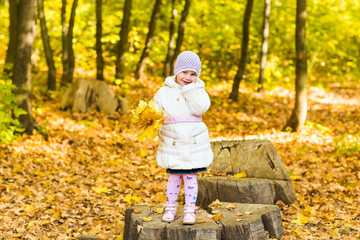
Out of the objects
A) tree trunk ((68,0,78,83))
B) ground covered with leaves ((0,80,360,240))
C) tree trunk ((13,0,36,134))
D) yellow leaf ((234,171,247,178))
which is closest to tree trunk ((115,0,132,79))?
tree trunk ((68,0,78,83))

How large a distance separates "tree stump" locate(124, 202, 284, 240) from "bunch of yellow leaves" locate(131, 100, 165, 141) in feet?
3.06

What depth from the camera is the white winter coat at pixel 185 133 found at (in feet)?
13.2

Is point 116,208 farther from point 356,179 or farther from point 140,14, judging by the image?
point 140,14

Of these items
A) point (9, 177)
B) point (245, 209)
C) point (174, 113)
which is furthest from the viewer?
point (9, 177)

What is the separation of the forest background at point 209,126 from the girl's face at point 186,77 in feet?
7.23

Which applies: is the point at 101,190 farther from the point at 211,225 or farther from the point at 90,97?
the point at 90,97

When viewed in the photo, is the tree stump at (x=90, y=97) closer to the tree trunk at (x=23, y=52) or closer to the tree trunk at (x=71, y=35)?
the tree trunk at (x=71, y=35)

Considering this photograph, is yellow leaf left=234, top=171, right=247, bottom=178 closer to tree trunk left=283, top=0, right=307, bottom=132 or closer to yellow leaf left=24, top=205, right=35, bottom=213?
yellow leaf left=24, top=205, right=35, bottom=213

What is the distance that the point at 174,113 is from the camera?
4105mm

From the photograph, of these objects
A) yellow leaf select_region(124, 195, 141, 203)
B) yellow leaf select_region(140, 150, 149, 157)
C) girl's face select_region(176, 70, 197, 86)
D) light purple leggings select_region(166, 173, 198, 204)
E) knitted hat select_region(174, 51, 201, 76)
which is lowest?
yellow leaf select_region(124, 195, 141, 203)

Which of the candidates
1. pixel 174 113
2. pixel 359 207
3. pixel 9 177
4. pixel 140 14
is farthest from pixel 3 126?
pixel 140 14

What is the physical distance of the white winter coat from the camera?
402 cm

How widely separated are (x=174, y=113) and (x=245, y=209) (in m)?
1.48

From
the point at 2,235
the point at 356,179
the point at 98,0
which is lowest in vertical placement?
the point at 2,235
